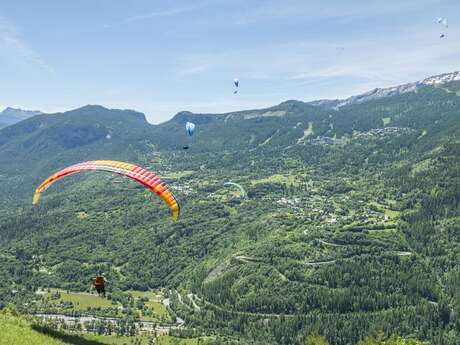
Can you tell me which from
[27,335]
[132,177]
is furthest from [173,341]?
[27,335]

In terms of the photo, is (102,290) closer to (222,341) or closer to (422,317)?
(222,341)

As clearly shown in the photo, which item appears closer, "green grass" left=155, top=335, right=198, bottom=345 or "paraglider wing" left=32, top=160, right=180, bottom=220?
"paraglider wing" left=32, top=160, right=180, bottom=220

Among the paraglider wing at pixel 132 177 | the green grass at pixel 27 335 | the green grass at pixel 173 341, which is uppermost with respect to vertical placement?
the paraglider wing at pixel 132 177

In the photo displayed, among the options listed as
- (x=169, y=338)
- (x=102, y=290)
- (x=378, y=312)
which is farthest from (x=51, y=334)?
(x=378, y=312)

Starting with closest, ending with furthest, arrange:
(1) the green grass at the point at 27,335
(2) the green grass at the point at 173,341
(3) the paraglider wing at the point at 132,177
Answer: (1) the green grass at the point at 27,335
(3) the paraglider wing at the point at 132,177
(2) the green grass at the point at 173,341

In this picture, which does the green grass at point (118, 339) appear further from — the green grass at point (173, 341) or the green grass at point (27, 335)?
the green grass at point (27, 335)

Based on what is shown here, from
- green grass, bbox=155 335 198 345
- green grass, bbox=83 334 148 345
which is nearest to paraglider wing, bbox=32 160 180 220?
green grass, bbox=155 335 198 345

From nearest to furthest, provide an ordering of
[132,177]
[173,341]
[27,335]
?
[27,335]
[132,177]
[173,341]

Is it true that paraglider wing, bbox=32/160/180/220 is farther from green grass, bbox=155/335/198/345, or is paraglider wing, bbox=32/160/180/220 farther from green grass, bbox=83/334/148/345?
green grass, bbox=83/334/148/345

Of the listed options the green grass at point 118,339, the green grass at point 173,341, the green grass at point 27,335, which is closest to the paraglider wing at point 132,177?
the green grass at point 27,335

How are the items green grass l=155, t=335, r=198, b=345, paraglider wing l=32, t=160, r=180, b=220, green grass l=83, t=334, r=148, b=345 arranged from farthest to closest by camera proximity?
green grass l=83, t=334, r=148, b=345 < green grass l=155, t=335, r=198, b=345 < paraglider wing l=32, t=160, r=180, b=220

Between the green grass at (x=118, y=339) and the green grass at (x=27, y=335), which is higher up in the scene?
the green grass at (x=27, y=335)

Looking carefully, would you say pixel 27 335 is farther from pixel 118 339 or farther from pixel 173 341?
pixel 118 339
